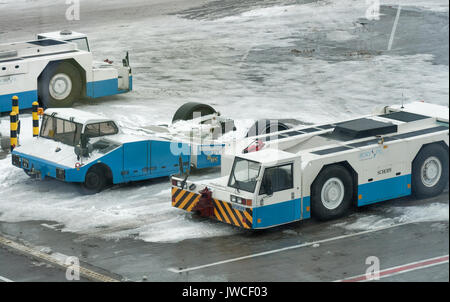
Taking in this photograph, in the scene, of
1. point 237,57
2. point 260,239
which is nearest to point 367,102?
point 237,57

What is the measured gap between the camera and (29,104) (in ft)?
94.0

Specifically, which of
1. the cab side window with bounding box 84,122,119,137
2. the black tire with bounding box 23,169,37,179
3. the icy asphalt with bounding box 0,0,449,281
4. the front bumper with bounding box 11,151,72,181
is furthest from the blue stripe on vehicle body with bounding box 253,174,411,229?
the black tire with bounding box 23,169,37,179

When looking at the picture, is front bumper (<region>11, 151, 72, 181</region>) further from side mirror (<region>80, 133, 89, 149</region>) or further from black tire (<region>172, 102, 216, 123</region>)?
black tire (<region>172, 102, 216, 123</region>)

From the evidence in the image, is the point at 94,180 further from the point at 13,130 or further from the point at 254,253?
the point at 254,253

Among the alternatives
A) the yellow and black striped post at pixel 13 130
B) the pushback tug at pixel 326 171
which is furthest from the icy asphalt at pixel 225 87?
the yellow and black striped post at pixel 13 130

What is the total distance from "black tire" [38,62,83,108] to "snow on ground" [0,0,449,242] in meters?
0.44

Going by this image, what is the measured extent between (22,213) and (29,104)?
8272 mm

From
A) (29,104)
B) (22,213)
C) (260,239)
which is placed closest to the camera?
(260,239)

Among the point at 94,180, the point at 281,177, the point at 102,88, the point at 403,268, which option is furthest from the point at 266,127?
the point at 102,88

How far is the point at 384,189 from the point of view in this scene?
2042 centimetres

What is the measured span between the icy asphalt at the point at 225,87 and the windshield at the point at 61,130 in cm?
95

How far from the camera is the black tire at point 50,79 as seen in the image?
2906 centimetres

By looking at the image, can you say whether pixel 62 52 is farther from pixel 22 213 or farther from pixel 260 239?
pixel 260 239
